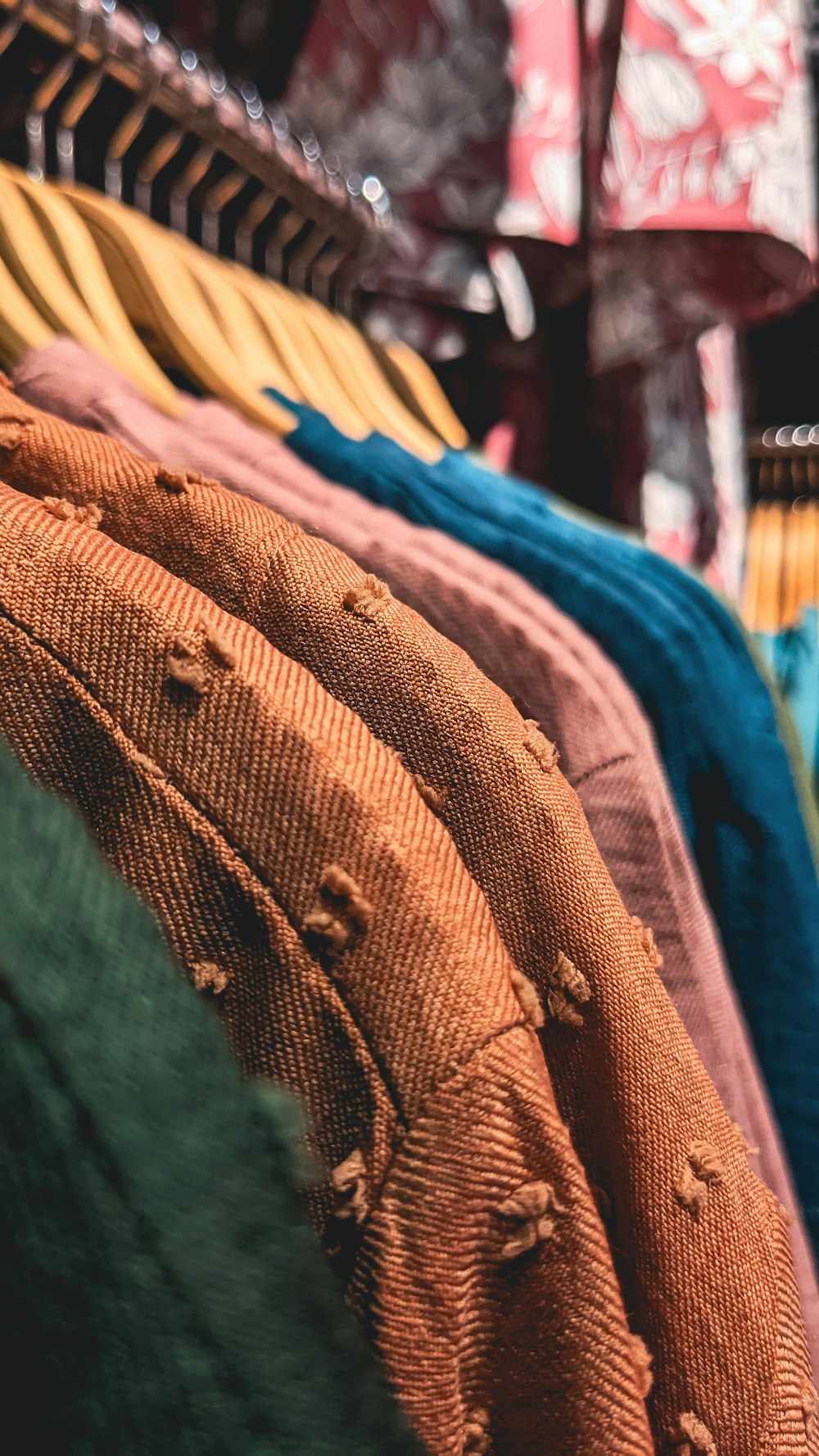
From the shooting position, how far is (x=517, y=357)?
83cm

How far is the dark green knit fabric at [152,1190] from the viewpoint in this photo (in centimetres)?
20

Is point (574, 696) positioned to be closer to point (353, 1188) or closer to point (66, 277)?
point (353, 1188)

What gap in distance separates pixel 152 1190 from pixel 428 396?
0.56 metres

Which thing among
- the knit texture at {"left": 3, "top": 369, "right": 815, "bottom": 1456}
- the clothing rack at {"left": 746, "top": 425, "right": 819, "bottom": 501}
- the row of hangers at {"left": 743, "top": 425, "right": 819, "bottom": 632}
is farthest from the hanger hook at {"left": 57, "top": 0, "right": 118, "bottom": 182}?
the clothing rack at {"left": 746, "top": 425, "right": 819, "bottom": 501}

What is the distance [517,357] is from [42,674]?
72 centimetres

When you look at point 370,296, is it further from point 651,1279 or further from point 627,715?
point 651,1279

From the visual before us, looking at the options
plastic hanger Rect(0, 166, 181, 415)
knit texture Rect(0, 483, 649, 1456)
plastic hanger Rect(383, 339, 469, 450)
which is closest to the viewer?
knit texture Rect(0, 483, 649, 1456)

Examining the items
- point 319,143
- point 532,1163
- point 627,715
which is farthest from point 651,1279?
point 319,143

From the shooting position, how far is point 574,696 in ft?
1.01

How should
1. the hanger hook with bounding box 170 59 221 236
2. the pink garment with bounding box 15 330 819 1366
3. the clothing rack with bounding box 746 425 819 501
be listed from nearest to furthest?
the pink garment with bounding box 15 330 819 1366, the hanger hook with bounding box 170 59 221 236, the clothing rack with bounding box 746 425 819 501

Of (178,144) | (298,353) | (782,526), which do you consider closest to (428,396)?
(298,353)

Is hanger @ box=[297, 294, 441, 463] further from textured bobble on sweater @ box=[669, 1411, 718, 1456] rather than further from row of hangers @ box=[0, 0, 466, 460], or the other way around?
textured bobble on sweater @ box=[669, 1411, 718, 1456]

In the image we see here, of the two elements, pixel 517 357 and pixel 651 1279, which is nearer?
pixel 651 1279

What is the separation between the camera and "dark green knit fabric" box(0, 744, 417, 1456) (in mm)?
195
